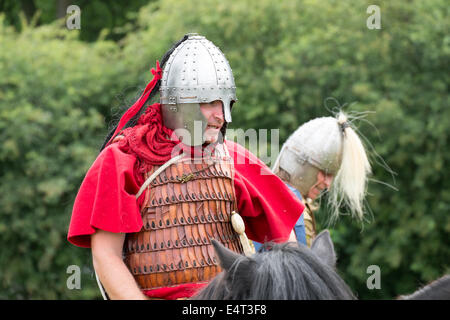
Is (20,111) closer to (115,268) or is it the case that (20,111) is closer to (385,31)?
(385,31)

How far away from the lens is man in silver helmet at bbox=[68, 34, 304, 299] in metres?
3.02

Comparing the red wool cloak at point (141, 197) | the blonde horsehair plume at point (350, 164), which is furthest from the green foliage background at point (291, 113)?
the red wool cloak at point (141, 197)

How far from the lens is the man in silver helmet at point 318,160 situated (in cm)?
497

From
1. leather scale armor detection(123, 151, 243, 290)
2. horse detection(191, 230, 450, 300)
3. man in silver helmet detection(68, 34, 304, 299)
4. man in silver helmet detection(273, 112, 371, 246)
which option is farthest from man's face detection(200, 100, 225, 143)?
man in silver helmet detection(273, 112, 371, 246)

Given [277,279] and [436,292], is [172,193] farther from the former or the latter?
[436,292]

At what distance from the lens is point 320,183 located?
197 inches

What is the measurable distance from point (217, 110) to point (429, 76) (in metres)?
4.67

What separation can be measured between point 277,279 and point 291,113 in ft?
17.6

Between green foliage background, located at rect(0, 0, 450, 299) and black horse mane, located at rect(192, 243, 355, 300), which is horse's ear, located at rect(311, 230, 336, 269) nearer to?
black horse mane, located at rect(192, 243, 355, 300)

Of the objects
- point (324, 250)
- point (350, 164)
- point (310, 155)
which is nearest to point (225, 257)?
point (324, 250)

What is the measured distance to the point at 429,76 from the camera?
7.38 m

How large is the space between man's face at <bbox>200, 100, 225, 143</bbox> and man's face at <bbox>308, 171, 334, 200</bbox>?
1864 millimetres
